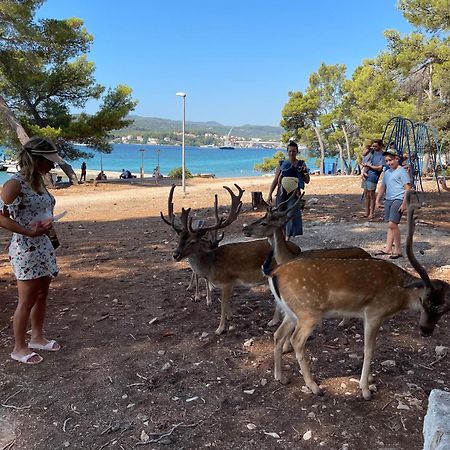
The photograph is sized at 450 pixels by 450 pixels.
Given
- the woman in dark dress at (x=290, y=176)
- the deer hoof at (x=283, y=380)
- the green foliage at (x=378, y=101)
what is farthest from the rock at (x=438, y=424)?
the green foliage at (x=378, y=101)

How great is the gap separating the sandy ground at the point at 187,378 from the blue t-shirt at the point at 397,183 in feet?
3.59

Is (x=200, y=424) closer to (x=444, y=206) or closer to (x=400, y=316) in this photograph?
(x=400, y=316)

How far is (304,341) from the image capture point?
4.04 metres

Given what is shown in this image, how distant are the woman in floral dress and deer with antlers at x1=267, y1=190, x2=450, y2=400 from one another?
6.84 feet

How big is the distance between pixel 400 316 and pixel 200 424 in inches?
116

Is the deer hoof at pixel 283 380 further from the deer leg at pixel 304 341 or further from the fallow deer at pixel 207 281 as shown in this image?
the fallow deer at pixel 207 281

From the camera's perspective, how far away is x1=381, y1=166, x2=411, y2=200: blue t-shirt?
7855mm

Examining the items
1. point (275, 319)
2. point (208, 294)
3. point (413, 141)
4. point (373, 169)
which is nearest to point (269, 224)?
point (275, 319)

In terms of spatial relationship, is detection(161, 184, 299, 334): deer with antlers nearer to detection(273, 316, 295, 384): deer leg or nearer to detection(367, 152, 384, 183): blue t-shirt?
detection(273, 316, 295, 384): deer leg

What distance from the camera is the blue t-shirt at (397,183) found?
7855mm

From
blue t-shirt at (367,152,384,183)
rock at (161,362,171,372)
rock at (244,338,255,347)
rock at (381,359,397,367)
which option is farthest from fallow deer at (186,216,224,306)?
blue t-shirt at (367,152,384,183)

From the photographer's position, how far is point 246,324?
5.64 m

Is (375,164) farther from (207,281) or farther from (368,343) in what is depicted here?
(368,343)

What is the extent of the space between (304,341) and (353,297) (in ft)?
1.74
